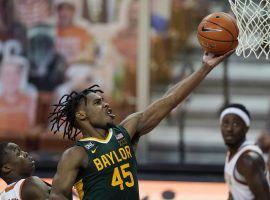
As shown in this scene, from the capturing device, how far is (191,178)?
27.6 feet

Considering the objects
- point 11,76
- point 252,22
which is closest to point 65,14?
point 11,76

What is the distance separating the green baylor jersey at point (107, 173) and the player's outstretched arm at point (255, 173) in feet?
4.77

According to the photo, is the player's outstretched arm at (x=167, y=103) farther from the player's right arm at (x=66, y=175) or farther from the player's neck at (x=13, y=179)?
the player's neck at (x=13, y=179)

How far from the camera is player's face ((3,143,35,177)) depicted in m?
4.84

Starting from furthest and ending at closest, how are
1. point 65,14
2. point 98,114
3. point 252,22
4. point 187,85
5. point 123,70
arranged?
point 65,14
point 123,70
point 252,22
point 187,85
point 98,114

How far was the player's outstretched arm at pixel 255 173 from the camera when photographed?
564 centimetres

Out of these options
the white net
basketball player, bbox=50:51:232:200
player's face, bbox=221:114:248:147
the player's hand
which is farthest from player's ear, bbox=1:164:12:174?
player's face, bbox=221:114:248:147

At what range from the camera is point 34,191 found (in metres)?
4.63

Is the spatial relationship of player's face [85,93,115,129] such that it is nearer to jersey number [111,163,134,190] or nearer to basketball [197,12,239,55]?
jersey number [111,163,134,190]

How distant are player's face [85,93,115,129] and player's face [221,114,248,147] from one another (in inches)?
71.0

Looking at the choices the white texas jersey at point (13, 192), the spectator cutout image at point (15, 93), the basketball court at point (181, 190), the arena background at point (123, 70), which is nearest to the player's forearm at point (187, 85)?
the white texas jersey at point (13, 192)

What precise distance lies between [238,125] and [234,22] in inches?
63.1

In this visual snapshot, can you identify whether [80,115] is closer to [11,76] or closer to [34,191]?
[34,191]

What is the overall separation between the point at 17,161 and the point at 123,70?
4637 mm
